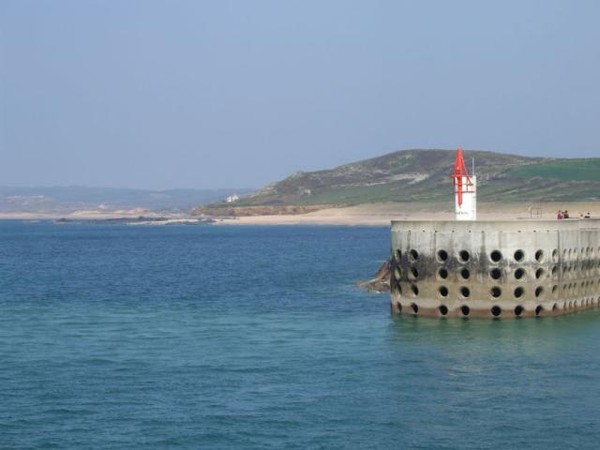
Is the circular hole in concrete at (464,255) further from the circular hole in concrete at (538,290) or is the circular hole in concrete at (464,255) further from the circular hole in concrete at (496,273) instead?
the circular hole in concrete at (538,290)

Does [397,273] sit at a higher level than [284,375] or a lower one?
higher

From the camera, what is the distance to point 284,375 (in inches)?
1516

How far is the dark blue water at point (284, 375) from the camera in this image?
30.9 metres

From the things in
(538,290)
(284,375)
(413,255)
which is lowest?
(284,375)

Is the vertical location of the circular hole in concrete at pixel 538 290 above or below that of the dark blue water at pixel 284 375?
above

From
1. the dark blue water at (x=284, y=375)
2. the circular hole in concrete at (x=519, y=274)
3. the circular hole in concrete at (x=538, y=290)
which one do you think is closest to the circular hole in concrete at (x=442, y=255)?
the dark blue water at (x=284, y=375)

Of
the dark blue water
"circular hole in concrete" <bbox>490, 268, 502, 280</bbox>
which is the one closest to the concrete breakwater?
"circular hole in concrete" <bbox>490, 268, 502, 280</bbox>

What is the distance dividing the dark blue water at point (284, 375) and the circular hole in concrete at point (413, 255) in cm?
276

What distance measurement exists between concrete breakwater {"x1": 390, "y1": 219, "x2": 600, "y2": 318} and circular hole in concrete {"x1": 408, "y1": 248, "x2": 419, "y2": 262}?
0.04 meters

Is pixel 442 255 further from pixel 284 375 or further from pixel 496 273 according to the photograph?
pixel 284 375

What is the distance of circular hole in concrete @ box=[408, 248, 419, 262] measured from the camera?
163 feet

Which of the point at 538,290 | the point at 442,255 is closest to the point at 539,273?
the point at 538,290

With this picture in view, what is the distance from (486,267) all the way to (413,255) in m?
3.52

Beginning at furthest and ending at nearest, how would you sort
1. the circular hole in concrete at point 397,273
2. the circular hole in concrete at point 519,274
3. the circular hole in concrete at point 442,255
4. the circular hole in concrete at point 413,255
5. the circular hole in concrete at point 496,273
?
the circular hole in concrete at point 397,273 < the circular hole in concrete at point 413,255 < the circular hole in concrete at point 442,255 < the circular hole in concrete at point 519,274 < the circular hole in concrete at point 496,273
